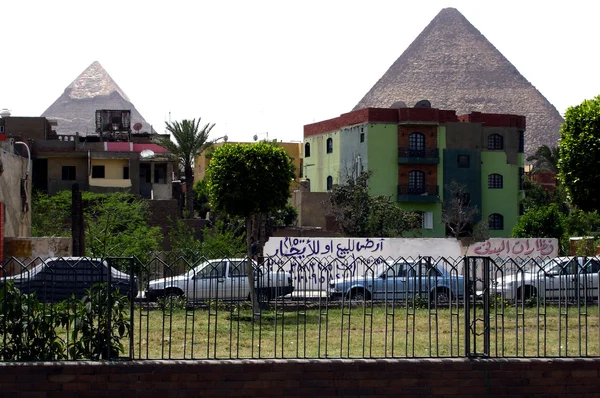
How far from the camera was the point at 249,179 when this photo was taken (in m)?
20.3

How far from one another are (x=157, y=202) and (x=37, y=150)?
956 cm

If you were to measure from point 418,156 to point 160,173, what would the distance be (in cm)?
1712

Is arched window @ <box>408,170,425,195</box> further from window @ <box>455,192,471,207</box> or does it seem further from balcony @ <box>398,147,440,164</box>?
window @ <box>455,192,471,207</box>

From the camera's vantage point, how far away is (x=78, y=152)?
55.7m

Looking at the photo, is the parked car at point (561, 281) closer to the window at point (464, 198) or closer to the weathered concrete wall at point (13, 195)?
the weathered concrete wall at point (13, 195)

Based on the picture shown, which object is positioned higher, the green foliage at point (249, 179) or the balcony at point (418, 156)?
the balcony at point (418, 156)

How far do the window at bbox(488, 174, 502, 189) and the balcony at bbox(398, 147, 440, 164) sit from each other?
530 centimetres

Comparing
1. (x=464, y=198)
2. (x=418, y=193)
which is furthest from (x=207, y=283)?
(x=464, y=198)

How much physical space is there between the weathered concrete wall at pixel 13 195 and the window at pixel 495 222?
4179 centimetres

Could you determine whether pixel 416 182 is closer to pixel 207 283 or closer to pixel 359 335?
pixel 359 335

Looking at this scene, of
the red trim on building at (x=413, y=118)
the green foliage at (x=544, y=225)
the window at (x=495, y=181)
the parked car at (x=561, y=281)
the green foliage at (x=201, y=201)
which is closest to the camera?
the parked car at (x=561, y=281)

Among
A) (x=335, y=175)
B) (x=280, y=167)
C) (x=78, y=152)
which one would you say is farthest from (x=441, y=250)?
(x=335, y=175)

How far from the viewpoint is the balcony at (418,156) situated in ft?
207

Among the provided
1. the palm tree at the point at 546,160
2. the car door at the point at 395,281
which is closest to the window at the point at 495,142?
the palm tree at the point at 546,160
